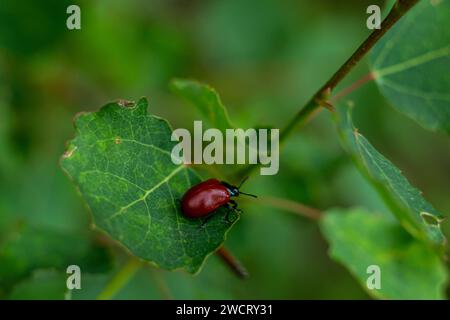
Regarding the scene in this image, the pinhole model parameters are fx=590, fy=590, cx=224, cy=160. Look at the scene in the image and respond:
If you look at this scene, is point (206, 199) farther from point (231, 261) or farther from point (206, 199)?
point (231, 261)

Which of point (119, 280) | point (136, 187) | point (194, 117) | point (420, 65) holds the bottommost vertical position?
point (119, 280)

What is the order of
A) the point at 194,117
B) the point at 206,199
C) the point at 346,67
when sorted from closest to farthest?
1. the point at 346,67
2. the point at 206,199
3. the point at 194,117

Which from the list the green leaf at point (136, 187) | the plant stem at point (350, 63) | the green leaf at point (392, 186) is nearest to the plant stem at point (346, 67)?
the plant stem at point (350, 63)

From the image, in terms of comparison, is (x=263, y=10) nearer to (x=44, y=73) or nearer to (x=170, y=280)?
(x=44, y=73)

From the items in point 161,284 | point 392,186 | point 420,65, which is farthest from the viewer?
point 161,284

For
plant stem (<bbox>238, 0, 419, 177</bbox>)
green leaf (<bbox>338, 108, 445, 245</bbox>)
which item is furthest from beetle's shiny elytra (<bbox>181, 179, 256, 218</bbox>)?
green leaf (<bbox>338, 108, 445, 245</bbox>)

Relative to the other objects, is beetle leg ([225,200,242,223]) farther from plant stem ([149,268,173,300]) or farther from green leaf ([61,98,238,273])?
plant stem ([149,268,173,300])

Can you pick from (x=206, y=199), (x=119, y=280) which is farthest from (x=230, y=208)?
(x=119, y=280)
